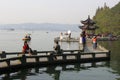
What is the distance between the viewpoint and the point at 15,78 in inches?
945

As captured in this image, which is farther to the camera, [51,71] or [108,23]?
[108,23]

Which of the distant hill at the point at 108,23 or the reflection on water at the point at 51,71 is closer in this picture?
the reflection on water at the point at 51,71

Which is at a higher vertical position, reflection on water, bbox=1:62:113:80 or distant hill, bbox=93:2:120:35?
distant hill, bbox=93:2:120:35

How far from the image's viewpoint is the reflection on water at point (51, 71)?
24.6 metres

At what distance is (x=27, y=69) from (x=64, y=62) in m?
4.90

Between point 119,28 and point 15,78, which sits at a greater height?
point 119,28

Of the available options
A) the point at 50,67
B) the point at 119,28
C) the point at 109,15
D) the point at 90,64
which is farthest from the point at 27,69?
the point at 109,15

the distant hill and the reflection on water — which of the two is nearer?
the reflection on water

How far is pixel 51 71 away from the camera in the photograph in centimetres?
2766

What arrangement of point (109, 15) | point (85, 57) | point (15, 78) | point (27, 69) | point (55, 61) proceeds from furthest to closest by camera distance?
point (109, 15), point (85, 57), point (55, 61), point (27, 69), point (15, 78)

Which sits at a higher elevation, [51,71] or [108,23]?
[108,23]

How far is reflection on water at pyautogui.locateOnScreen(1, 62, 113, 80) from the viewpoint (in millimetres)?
24562

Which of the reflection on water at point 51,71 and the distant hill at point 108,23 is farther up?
the distant hill at point 108,23

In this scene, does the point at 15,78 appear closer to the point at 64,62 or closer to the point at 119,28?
the point at 64,62
